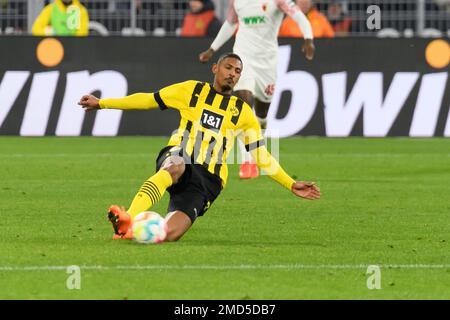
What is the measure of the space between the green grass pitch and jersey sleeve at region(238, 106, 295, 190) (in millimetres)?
514

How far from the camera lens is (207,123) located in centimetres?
1053

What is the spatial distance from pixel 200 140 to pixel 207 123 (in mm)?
146

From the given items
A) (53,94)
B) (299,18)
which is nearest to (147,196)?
(299,18)

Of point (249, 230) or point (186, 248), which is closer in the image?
point (186, 248)

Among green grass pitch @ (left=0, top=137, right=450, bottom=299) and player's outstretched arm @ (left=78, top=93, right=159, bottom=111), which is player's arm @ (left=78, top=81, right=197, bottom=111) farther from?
green grass pitch @ (left=0, top=137, right=450, bottom=299)

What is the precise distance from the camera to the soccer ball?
32.2 ft

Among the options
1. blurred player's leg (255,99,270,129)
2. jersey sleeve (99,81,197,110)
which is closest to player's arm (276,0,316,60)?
blurred player's leg (255,99,270,129)

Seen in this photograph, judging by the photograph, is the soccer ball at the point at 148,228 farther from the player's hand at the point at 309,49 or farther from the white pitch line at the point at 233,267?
the player's hand at the point at 309,49

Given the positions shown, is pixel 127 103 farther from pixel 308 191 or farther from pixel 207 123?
pixel 308 191

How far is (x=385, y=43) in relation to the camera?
21.2 meters

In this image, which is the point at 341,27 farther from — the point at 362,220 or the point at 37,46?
the point at 362,220

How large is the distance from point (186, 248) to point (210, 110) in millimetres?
1272

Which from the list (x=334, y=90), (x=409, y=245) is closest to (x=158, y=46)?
(x=334, y=90)

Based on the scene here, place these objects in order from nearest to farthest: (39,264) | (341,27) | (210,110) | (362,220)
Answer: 1. (39,264)
2. (210,110)
3. (362,220)
4. (341,27)
